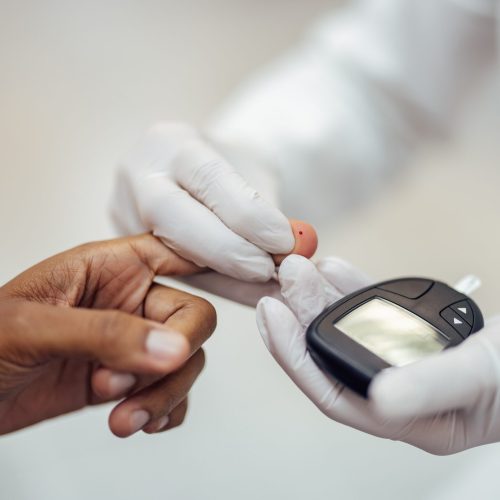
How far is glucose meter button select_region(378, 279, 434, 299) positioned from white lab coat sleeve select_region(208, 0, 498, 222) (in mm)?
383

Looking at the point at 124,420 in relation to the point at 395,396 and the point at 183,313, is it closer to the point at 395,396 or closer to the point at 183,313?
the point at 183,313

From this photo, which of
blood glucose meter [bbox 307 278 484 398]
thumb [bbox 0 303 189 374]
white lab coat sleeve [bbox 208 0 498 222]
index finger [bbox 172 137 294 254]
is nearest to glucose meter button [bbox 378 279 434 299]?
blood glucose meter [bbox 307 278 484 398]

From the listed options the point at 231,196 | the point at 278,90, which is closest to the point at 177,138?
the point at 231,196

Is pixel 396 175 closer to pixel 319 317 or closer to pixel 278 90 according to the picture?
pixel 278 90

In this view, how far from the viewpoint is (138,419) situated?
25.5 inches

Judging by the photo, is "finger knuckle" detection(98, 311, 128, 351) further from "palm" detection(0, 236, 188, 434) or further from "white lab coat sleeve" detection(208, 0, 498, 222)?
"white lab coat sleeve" detection(208, 0, 498, 222)

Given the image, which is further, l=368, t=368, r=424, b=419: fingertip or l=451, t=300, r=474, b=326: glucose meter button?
l=451, t=300, r=474, b=326: glucose meter button

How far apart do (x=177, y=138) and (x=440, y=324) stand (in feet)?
1.50

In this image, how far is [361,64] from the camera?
1.19 metres

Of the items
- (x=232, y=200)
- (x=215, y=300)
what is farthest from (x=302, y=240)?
(x=215, y=300)

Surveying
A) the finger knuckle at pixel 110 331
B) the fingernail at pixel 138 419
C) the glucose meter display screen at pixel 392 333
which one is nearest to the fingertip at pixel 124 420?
the fingernail at pixel 138 419

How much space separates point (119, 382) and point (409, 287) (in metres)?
0.36

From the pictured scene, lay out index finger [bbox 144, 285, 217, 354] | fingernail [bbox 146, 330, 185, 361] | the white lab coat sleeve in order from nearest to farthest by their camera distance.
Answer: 1. fingernail [bbox 146, 330, 185, 361]
2. index finger [bbox 144, 285, 217, 354]
3. the white lab coat sleeve

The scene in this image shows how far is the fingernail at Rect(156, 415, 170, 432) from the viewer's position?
71 centimetres
